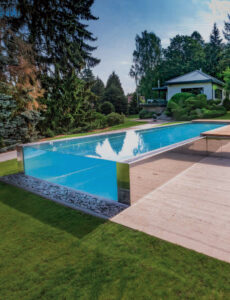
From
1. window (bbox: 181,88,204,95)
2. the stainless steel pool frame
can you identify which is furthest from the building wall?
the stainless steel pool frame

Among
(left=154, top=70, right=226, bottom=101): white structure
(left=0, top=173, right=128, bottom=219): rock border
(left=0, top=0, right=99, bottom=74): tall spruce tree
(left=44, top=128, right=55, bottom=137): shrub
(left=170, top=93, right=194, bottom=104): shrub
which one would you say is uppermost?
(left=0, top=0, right=99, bottom=74): tall spruce tree

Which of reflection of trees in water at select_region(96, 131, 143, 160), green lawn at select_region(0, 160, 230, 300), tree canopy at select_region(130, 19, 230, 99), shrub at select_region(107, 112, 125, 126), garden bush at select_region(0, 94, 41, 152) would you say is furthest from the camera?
tree canopy at select_region(130, 19, 230, 99)

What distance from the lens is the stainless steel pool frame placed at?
3576 mm

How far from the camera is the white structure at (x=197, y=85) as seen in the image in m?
23.9

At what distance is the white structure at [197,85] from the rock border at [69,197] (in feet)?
75.2

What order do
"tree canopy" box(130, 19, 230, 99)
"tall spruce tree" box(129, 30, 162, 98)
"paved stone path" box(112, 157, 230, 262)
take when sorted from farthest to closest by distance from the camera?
"tall spruce tree" box(129, 30, 162, 98) → "tree canopy" box(130, 19, 230, 99) → "paved stone path" box(112, 157, 230, 262)

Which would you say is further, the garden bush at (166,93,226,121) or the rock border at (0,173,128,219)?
the garden bush at (166,93,226,121)

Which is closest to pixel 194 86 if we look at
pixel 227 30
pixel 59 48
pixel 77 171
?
pixel 59 48

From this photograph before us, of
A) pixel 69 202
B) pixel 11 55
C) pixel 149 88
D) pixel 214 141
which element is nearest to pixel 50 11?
pixel 11 55

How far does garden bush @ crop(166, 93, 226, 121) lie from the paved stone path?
585 inches

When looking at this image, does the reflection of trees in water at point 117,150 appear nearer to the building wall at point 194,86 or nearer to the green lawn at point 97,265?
the green lawn at point 97,265

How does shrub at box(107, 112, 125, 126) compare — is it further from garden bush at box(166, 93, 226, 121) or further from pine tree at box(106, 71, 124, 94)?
pine tree at box(106, 71, 124, 94)

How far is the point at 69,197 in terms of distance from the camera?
413 cm

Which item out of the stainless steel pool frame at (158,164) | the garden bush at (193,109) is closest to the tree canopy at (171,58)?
the garden bush at (193,109)
